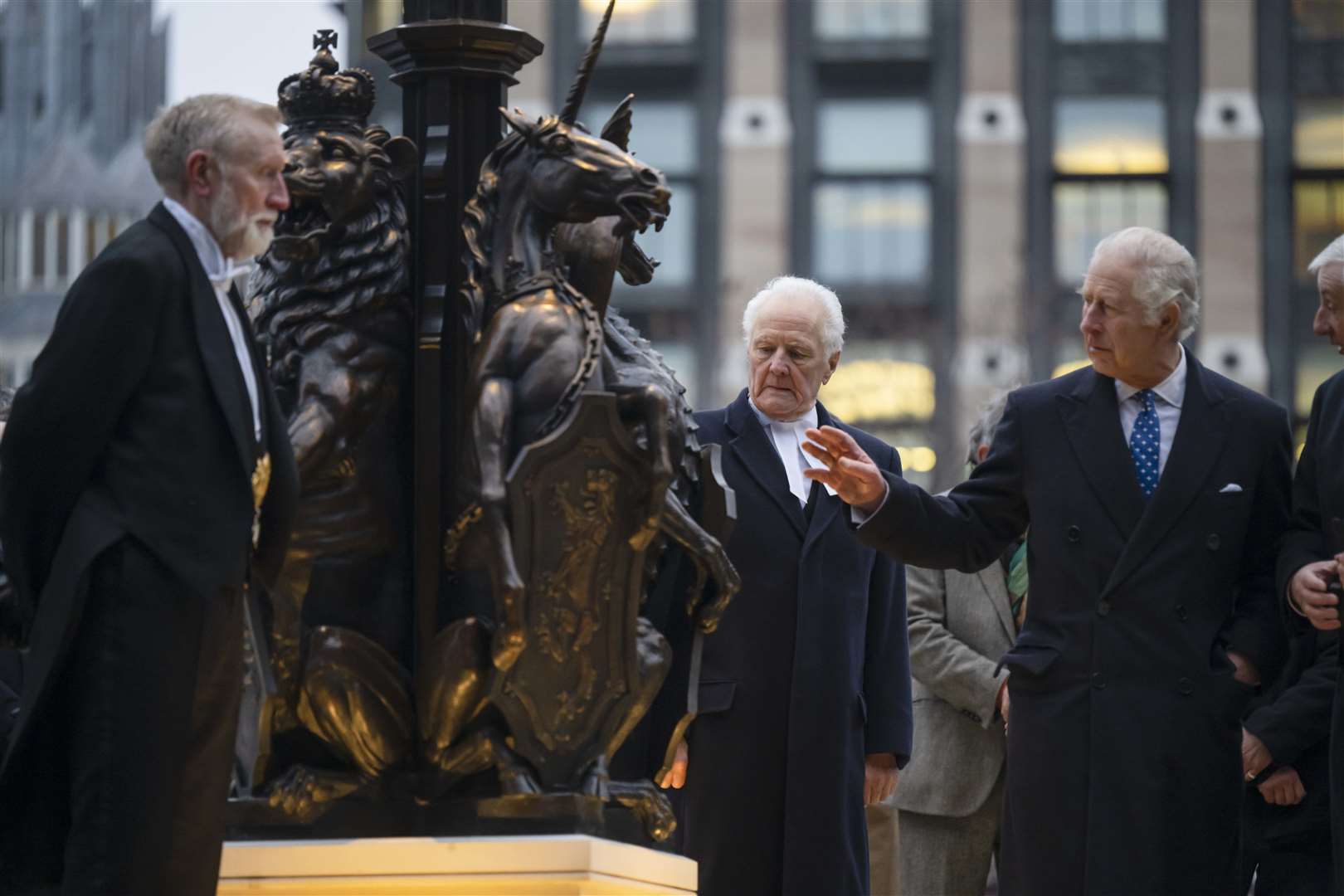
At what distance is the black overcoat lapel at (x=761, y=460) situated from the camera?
7.14 metres

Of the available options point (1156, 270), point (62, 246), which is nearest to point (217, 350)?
point (1156, 270)

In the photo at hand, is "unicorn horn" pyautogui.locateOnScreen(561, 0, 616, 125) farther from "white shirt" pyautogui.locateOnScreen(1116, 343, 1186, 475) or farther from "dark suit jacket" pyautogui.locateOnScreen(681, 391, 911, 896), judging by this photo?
"white shirt" pyautogui.locateOnScreen(1116, 343, 1186, 475)

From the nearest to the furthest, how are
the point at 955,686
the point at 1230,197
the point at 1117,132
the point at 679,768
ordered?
the point at 679,768
the point at 955,686
the point at 1230,197
the point at 1117,132

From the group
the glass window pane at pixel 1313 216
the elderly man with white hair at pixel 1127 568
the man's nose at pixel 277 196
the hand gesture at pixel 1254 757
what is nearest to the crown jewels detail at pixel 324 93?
the man's nose at pixel 277 196

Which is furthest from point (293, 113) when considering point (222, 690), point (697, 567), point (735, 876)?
point (735, 876)

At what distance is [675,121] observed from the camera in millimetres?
32875

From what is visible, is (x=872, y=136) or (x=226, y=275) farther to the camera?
(x=872, y=136)

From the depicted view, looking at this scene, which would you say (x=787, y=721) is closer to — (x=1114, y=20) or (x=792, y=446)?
(x=792, y=446)

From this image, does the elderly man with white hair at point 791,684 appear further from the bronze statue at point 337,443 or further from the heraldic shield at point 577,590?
the bronze statue at point 337,443

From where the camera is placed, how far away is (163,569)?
4574 mm

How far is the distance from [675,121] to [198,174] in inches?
1114

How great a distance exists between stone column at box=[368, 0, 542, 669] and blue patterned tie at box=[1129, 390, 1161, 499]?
1.73 meters

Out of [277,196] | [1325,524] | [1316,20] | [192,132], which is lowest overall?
[1325,524]

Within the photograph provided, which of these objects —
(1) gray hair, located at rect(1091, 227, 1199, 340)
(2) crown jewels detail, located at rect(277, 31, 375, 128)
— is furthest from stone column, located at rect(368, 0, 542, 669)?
(1) gray hair, located at rect(1091, 227, 1199, 340)
